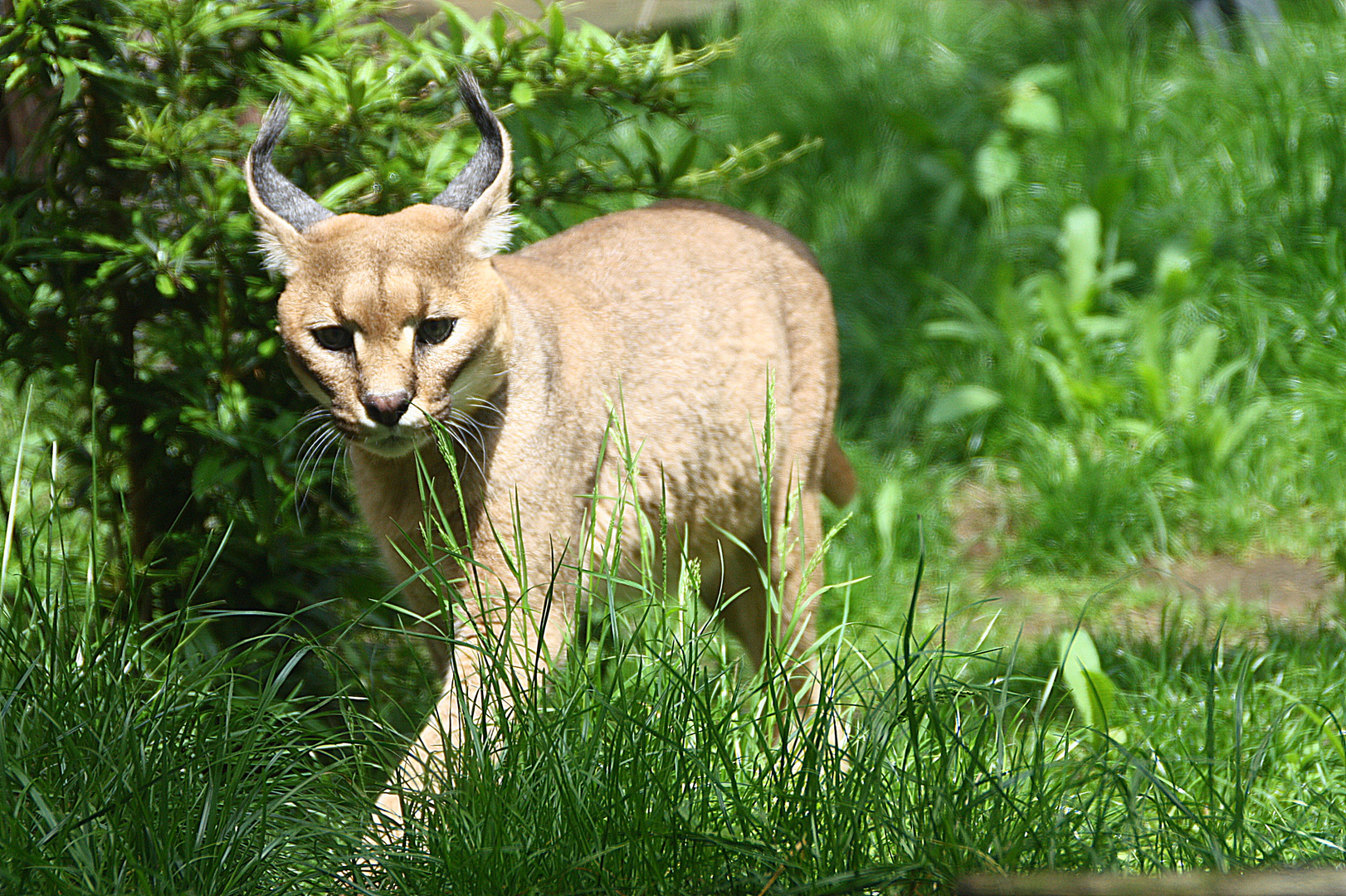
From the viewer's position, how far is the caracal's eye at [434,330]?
9.77ft

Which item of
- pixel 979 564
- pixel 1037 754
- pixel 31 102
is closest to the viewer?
pixel 1037 754

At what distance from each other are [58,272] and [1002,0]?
6177mm

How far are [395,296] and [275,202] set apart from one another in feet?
1.39

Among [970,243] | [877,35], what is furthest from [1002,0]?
[970,243]

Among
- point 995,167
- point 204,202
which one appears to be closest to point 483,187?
point 204,202

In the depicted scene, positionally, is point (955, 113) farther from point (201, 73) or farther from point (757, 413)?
point (201, 73)

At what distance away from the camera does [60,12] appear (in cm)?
319

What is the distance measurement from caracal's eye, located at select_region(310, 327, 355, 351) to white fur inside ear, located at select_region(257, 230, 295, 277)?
19 cm

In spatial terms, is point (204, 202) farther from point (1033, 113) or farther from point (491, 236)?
point (1033, 113)

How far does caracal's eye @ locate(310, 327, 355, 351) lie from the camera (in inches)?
117

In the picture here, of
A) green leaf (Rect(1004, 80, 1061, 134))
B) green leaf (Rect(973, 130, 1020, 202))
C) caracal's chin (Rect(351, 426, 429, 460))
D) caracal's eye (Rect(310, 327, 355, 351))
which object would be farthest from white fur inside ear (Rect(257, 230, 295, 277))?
green leaf (Rect(1004, 80, 1061, 134))

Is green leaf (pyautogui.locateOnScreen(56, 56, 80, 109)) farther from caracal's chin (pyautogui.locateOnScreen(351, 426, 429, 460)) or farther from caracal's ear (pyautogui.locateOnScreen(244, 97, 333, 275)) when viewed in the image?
caracal's chin (pyautogui.locateOnScreen(351, 426, 429, 460))

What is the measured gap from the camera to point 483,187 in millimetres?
3166

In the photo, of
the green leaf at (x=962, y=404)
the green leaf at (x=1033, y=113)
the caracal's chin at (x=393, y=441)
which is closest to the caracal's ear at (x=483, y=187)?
the caracal's chin at (x=393, y=441)
